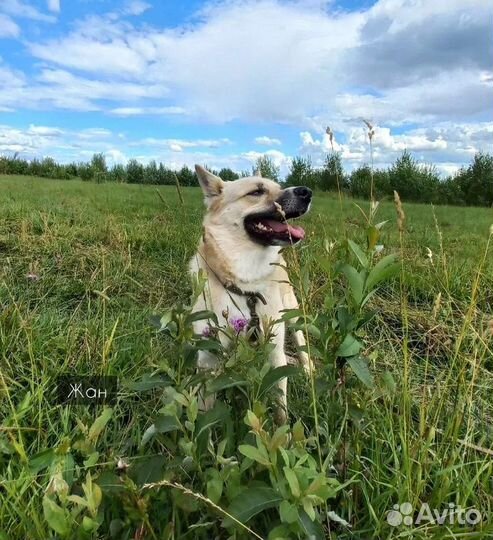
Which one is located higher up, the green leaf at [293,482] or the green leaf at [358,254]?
the green leaf at [358,254]

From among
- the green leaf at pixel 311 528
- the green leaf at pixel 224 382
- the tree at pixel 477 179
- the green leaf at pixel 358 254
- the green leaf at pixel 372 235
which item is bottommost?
the green leaf at pixel 311 528

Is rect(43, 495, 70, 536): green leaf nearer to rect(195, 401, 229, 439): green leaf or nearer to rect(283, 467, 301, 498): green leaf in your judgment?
rect(195, 401, 229, 439): green leaf

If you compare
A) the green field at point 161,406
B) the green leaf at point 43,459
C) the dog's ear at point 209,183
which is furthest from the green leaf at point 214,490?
the dog's ear at point 209,183

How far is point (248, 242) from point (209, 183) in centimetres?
63

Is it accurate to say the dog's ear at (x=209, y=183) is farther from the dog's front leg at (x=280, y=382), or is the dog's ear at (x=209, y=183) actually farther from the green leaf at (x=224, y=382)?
the green leaf at (x=224, y=382)

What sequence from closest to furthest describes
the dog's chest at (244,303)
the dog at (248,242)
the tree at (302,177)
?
the dog's chest at (244,303) → the dog at (248,242) → the tree at (302,177)

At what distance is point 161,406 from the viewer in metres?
2.06

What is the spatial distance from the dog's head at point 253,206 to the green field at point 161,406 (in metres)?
0.45

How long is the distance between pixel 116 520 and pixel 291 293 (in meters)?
2.17

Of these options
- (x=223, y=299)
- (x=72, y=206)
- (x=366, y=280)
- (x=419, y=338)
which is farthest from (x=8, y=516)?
(x=72, y=206)

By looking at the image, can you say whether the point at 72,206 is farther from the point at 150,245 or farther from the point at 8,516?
the point at 8,516

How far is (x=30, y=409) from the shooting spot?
190 cm

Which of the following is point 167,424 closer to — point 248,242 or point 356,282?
point 356,282

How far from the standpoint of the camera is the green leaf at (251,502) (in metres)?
1.04
